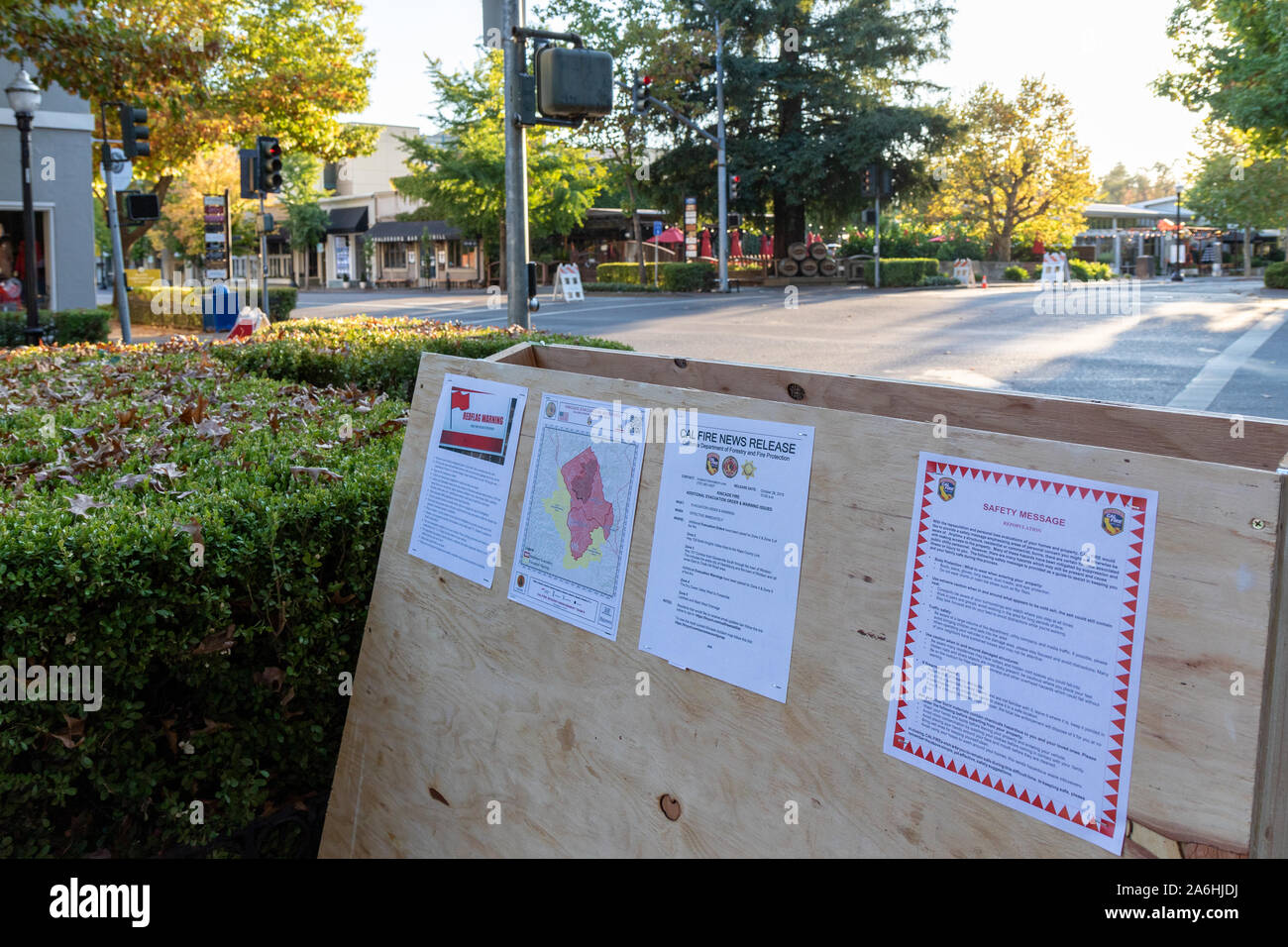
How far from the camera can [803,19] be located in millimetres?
42438

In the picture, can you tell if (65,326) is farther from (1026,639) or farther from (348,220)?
(348,220)

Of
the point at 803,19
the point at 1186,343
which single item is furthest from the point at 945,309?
the point at 803,19

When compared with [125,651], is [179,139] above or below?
above

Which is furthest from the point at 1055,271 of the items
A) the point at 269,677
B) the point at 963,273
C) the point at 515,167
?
the point at 269,677

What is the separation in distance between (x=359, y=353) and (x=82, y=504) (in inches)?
182

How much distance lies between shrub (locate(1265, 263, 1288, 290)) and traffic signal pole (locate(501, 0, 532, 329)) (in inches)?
1148

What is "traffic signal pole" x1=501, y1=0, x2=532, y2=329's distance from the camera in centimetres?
982

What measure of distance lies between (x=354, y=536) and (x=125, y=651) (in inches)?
27.5

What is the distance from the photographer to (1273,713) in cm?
159

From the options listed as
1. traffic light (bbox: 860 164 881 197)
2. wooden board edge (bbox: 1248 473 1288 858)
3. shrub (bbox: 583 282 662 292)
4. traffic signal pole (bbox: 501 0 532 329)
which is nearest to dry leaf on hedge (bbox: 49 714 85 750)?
wooden board edge (bbox: 1248 473 1288 858)

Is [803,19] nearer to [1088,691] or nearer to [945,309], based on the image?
[945,309]

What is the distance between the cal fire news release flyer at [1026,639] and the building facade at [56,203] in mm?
25076
